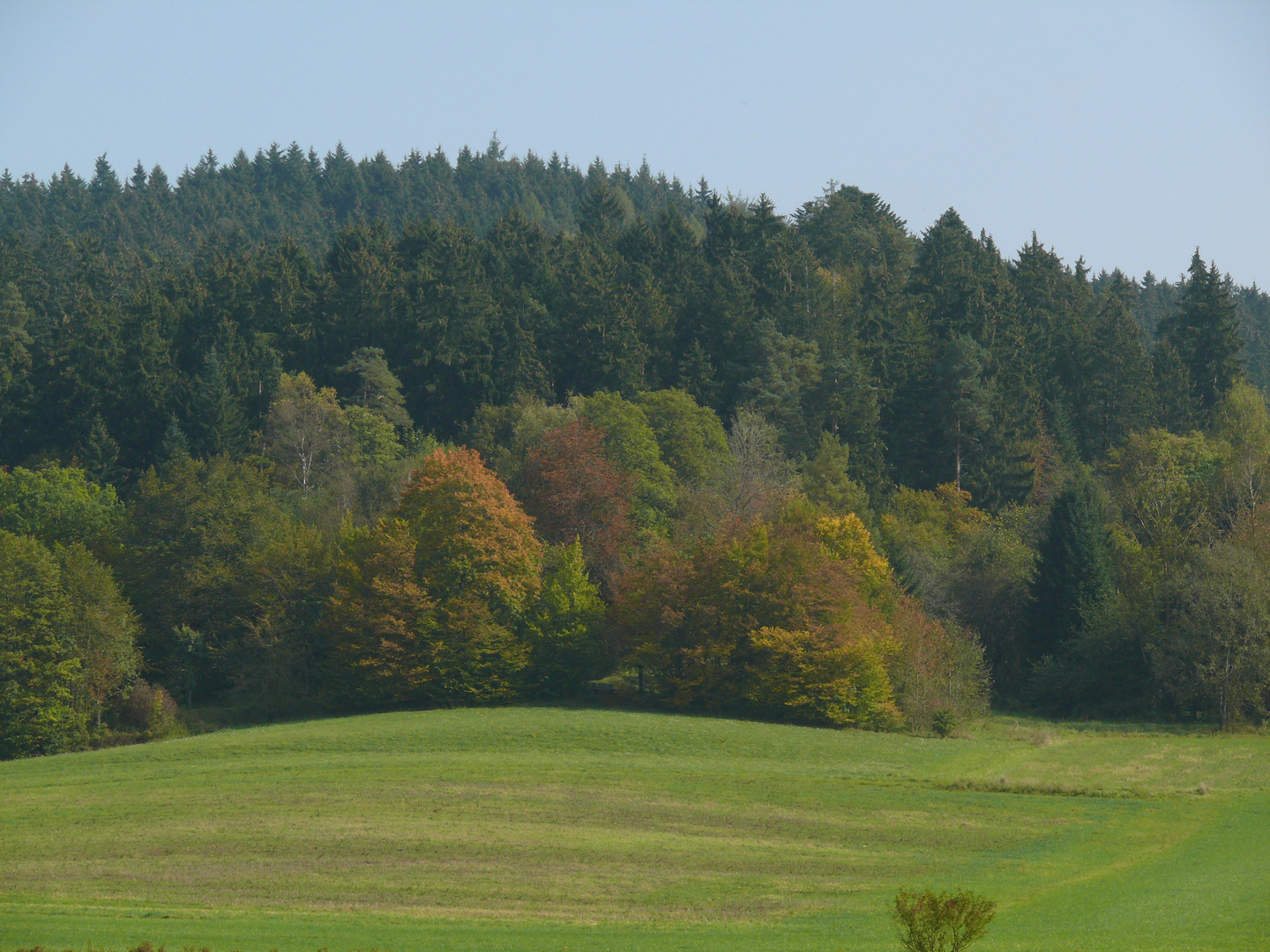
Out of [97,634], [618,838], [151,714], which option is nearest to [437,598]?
[151,714]

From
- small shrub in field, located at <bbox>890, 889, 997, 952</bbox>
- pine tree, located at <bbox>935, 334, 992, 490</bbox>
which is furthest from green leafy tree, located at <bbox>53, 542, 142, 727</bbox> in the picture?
pine tree, located at <bbox>935, 334, 992, 490</bbox>

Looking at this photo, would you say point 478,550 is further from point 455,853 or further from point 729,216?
point 729,216

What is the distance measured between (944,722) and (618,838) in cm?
2962

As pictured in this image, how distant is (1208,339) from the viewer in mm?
106750

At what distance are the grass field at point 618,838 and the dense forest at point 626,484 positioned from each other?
907 cm

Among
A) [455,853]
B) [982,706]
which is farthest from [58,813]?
[982,706]

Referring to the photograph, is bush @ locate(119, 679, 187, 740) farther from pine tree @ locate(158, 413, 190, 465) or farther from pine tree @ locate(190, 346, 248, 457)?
pine tree @ locate(190, 346, 248, 457)

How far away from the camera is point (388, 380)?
94750mm

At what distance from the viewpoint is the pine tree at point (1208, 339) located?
10612 cm

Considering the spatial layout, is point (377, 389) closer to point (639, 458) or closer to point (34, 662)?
point (639, 458)

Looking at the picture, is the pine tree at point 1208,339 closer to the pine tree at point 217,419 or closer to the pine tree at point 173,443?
the pine tree at point 217,419

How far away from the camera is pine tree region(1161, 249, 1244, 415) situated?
10612 centimetres

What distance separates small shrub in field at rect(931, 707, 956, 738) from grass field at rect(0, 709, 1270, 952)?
12.7ft

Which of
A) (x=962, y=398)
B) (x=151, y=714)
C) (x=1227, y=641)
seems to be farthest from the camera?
(x=962, y=398)
